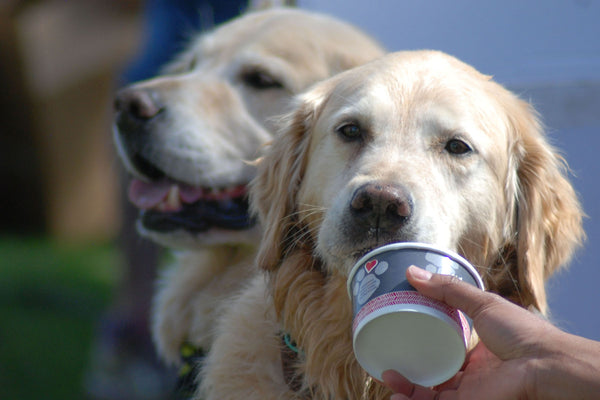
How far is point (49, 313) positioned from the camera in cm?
577

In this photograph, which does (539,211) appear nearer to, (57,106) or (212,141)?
(212,141)

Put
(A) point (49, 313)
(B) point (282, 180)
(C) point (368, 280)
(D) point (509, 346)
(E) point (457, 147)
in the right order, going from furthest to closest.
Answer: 1. (A) point (49, 313)
2. (B) point (282, 180)
3. (E) point (457, 147)
4. (C) point (368, 280)
5. (D) point (509, 346)

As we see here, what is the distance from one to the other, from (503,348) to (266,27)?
2181mm

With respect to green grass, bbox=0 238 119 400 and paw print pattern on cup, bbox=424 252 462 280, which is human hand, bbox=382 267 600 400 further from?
green grass, bbox=0 238 119 400

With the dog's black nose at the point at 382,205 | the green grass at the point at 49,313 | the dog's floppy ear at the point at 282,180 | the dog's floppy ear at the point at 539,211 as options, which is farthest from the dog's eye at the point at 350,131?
the green grass at the point at 49,313

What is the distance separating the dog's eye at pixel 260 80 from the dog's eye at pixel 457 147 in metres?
1.18

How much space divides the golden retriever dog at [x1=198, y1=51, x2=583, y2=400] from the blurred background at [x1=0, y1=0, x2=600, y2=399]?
2.95ft

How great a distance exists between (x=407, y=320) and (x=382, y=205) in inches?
14.9

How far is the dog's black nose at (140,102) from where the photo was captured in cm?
306

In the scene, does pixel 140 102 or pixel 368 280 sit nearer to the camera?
pixel 368 280

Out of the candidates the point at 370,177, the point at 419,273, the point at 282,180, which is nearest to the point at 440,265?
the point at 419,273

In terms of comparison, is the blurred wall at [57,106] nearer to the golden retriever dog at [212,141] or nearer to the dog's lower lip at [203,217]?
the golden retriever dog at [212,141]

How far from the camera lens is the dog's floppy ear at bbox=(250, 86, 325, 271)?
8.05ft

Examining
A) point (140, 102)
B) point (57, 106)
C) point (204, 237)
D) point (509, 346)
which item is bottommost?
point (57, 106)
